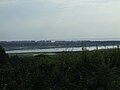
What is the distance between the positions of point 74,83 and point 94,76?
597 mm

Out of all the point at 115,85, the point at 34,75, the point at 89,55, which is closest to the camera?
the point at 115,85

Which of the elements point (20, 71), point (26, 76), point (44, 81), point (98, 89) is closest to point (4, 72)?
point (20, 71)

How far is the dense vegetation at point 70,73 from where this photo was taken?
8789 millimetres

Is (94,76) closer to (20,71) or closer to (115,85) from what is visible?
(115,85)

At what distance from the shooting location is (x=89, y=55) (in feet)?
32.5

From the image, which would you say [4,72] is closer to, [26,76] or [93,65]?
[26,76]

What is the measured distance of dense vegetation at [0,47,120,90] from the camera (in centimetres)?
879

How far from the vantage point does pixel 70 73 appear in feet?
30.4

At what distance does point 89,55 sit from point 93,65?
2.06 feet

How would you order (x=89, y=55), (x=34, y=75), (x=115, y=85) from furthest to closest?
1. (x=89, y=55)
2. (x=34, y=75)
3. (x=115, y=85)

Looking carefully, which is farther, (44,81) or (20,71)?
(20,71)

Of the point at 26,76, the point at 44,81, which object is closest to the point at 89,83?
the point at 44,81

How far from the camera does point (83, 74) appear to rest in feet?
30.4

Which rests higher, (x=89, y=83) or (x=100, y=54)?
(x=100, y=54)
